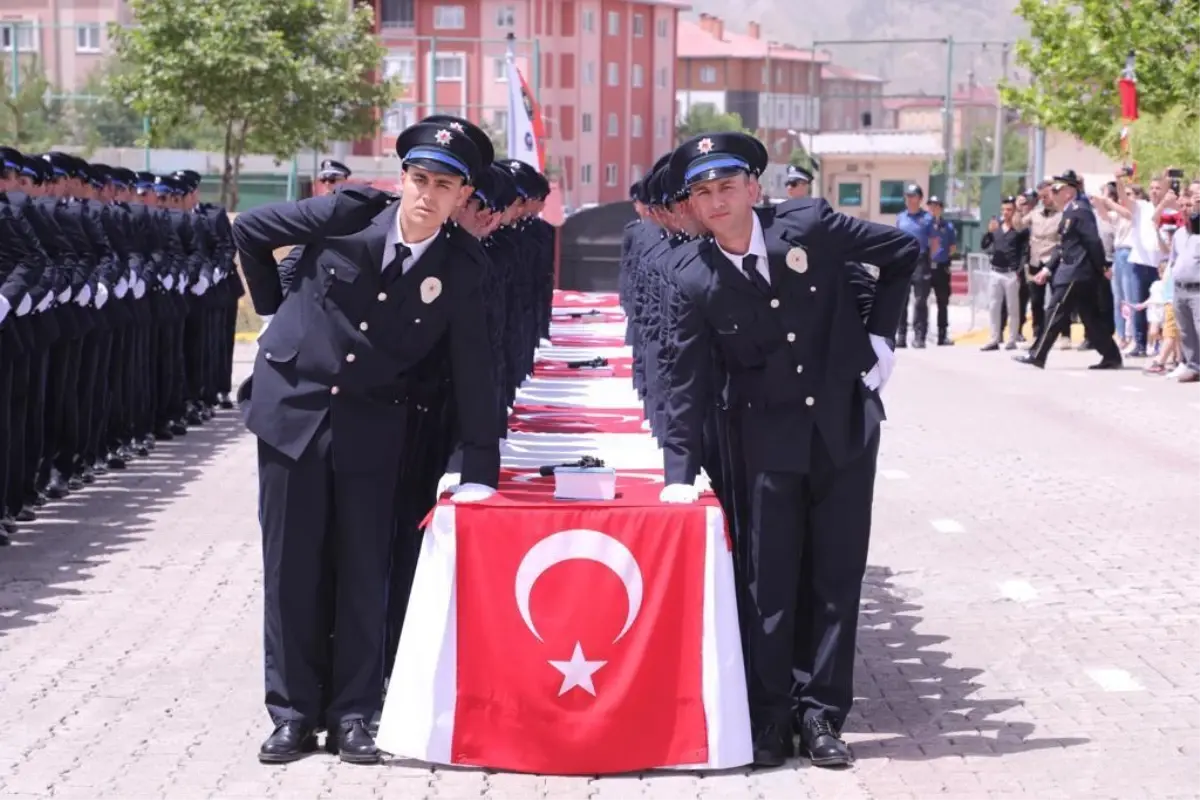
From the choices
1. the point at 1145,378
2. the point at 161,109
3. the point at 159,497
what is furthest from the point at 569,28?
the point at 159,497

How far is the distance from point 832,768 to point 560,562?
3.59 ft

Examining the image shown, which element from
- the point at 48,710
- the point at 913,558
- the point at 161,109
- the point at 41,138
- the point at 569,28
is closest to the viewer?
the point at 48,710

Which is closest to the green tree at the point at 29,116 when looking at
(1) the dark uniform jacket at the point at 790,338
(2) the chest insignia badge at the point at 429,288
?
(2) the chest insignia badge at the point at 429,288

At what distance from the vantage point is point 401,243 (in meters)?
6.54

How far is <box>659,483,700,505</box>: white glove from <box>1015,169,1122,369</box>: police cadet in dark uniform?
631 inches

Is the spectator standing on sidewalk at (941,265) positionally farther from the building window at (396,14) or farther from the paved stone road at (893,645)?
the building window at (396,14)

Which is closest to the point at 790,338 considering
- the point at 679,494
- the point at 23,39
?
the point at 679,494

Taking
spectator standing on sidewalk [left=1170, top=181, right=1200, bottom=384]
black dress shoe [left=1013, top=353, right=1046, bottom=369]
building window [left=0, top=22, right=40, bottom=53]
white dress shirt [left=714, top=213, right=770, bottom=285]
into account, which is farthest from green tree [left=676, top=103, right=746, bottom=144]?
white dress shirt [left=714, top=213, right=770, bottom=285]

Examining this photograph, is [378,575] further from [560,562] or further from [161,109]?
[161,109]

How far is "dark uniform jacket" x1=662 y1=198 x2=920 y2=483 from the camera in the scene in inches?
260

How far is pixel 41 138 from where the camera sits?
48.4m

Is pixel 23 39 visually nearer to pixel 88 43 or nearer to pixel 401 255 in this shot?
pixel 88 43

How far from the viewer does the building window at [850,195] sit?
73562mm

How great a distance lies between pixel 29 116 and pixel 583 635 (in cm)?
4367
